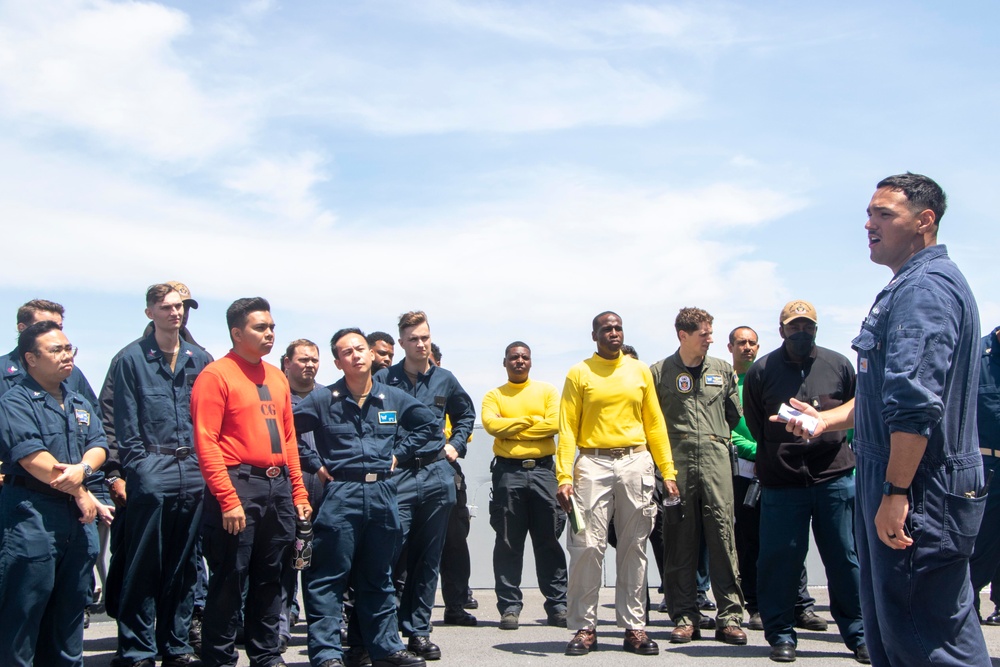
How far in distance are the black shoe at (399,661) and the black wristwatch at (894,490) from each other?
3423 mm

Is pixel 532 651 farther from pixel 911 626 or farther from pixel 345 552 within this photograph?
pixel 911 626

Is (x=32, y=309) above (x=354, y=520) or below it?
above

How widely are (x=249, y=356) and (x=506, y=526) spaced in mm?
2976

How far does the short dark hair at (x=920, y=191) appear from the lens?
3.68 m

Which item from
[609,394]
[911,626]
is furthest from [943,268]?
[609,394]

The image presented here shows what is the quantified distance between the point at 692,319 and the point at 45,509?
14.6 ft

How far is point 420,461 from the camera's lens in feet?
21.9

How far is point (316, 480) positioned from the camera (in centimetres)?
739

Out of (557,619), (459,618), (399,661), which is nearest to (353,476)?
(399,661)

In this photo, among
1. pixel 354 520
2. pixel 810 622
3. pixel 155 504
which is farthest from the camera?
pixel 810 622

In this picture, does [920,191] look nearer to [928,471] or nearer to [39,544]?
[928,471]

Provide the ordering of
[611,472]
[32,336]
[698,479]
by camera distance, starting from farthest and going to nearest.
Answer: [698,479], [611,472], [32,336]

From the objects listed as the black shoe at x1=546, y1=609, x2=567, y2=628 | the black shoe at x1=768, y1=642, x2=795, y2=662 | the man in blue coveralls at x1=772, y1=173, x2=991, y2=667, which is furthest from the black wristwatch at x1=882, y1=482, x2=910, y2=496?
the black shoe at x1=546, y1=609, x2=567, y2=628

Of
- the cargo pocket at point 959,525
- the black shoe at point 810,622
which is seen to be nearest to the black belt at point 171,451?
the cargo pocket at point 959,525
